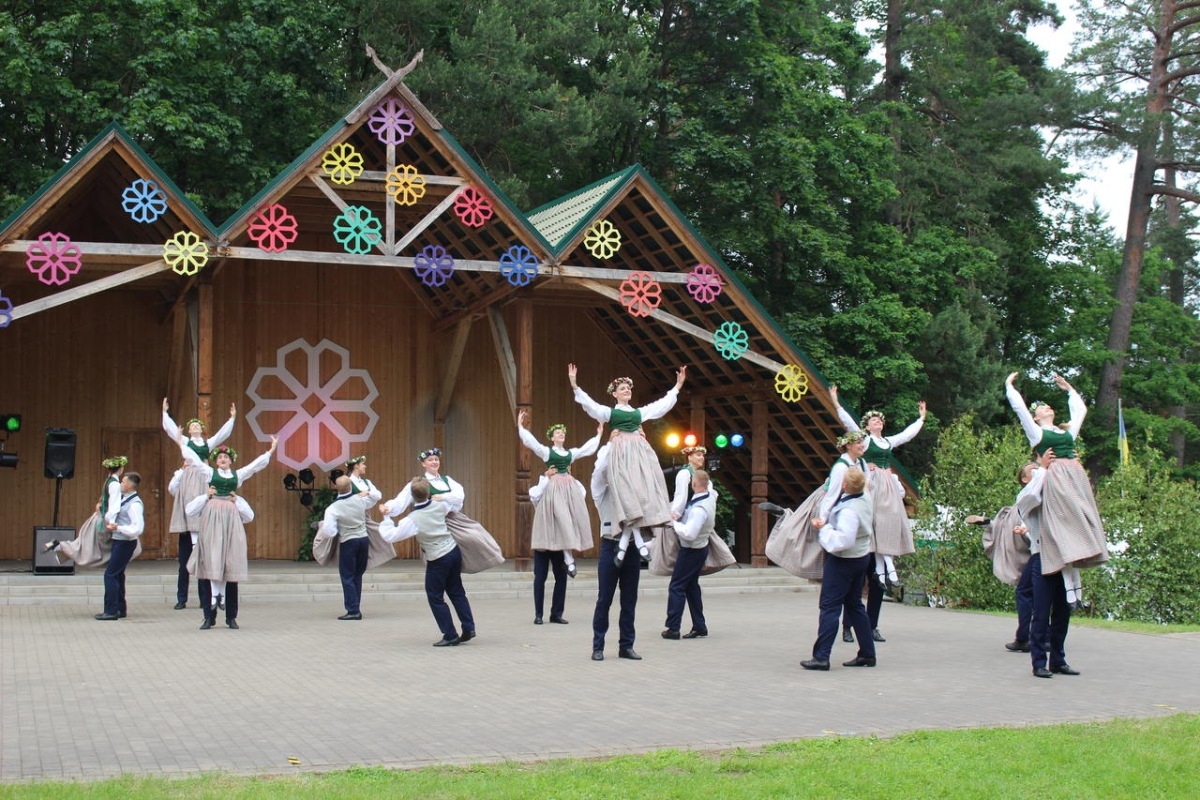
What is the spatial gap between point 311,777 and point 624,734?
1929 mm

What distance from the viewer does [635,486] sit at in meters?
11.3

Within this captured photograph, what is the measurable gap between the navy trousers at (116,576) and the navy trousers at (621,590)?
5.62 m

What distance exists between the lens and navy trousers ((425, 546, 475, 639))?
11810 mm

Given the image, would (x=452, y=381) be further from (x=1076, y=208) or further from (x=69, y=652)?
(x=1076, y=208)

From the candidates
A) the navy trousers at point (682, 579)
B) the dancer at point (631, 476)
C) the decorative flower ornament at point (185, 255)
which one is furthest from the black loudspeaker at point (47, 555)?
the dancer at point (631, 476)

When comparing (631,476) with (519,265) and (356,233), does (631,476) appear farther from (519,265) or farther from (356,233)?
(356,233)

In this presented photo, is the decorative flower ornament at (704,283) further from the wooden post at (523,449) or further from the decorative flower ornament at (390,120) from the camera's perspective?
the decorative flower ornament at (390,120)

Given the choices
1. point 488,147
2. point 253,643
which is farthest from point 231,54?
point 253,643

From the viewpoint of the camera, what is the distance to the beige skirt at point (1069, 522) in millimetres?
10469

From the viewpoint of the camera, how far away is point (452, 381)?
75.4 feet

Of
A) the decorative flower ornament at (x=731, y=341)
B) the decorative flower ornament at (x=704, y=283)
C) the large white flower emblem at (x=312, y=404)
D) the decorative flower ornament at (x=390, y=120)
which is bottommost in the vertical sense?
the large white flower emblem at (x=312, y=404)

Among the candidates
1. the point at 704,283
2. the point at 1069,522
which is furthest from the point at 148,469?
the point at 1069,522

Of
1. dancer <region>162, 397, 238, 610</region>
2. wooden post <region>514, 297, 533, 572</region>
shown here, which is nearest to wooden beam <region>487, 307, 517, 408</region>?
wooden post <region>514, 297, 533, 572</region>

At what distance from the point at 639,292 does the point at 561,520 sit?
18.4 feet
